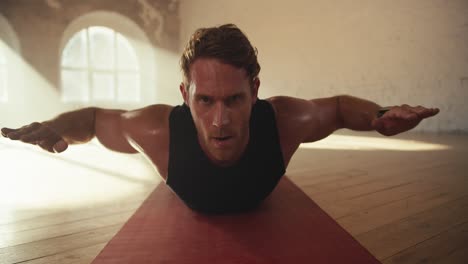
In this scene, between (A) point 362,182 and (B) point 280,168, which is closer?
(B) point 280,168

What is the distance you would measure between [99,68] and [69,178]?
16.4 ft

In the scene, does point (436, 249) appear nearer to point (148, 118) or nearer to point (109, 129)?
point (148, 118)

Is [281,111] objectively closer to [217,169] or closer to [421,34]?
[217,169]

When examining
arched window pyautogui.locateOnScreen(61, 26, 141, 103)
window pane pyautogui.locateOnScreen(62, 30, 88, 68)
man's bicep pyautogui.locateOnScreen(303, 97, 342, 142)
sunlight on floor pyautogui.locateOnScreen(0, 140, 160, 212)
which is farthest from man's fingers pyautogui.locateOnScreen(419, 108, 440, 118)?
window pane pyautogui.locateOnScreen(62, 30, 88, 68)

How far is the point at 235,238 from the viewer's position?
4.25ft

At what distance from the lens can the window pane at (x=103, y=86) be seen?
22.6ft

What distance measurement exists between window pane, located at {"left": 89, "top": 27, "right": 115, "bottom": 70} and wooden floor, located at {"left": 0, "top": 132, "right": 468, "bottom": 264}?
398cm

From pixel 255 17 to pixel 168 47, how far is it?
2.00 meters

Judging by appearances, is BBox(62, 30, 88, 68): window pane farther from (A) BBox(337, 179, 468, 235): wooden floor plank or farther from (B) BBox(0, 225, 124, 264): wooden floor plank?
(A) BBox(337, 179, 468, 235): wooden floor plank

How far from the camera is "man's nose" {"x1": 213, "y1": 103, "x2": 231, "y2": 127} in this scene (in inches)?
48.8

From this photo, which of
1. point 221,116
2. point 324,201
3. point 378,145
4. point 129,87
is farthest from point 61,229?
point 129,87

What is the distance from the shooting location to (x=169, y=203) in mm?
1704

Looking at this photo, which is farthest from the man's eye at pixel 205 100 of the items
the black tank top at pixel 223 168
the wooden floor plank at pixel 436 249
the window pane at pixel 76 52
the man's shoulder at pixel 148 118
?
the window pane at pixel 76 52

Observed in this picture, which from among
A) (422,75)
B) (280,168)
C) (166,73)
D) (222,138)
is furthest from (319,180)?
(166,73)
